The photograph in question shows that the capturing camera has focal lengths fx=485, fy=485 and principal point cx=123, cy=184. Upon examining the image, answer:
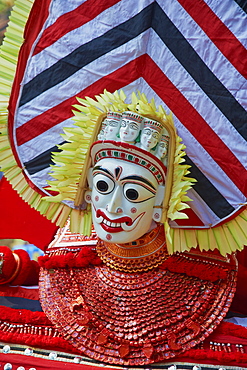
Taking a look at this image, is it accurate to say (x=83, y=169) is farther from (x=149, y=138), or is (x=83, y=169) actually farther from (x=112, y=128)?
(x=149, y=138)

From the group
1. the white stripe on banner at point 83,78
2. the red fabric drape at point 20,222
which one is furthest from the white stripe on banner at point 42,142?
the red fabric drape at point 20,222

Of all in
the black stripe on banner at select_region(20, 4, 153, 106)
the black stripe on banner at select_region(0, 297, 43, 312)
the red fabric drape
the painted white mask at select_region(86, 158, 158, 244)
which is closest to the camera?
the painted white mask at select_region(86, 158, 158, 244)

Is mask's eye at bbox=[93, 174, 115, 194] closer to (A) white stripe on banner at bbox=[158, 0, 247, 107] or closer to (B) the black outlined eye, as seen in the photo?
(B) the black outlined eye

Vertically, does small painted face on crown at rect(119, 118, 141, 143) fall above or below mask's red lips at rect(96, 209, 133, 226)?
above

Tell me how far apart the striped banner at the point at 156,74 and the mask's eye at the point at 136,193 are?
28 centimetres

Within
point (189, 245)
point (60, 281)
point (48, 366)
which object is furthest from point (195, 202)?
point (48, 366)

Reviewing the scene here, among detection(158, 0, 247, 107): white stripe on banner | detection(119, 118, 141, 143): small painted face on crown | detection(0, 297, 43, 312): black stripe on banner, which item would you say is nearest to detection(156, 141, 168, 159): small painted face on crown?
detection(119, 118, 141, 143): small painted face on crown

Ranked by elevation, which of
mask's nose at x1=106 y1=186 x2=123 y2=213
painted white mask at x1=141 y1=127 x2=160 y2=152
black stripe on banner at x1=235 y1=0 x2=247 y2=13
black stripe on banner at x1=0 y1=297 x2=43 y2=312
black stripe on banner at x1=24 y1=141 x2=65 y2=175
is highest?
black stripe on banner at x1=235 y1=0 x2=247 y2=13

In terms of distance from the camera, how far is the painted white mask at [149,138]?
7.90 ft

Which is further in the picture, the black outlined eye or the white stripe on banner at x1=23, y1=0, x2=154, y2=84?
the white stripe on banner at x1=23, y1=0, x2=154, y2=84

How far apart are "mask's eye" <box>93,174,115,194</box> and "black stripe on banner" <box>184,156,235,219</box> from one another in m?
0.43

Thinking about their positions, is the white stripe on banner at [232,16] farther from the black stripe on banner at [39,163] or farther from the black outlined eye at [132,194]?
the black stripe on banner at [39,163]

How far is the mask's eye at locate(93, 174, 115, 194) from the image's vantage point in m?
2.48

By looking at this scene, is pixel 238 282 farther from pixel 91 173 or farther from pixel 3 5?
pixel 3 5
